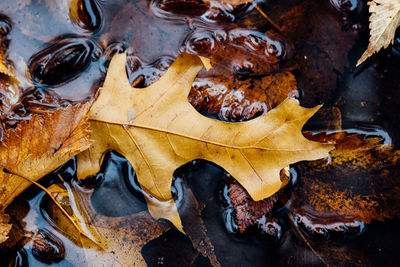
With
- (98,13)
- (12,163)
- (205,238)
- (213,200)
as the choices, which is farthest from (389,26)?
(12,163)

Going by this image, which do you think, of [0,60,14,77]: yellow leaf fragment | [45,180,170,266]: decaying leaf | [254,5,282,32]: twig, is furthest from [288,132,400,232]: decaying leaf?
[0,60,14,77]: yellow leaf fragment

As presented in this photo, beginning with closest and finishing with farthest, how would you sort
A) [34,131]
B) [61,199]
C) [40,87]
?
[34,131], [61,199], [40,87]

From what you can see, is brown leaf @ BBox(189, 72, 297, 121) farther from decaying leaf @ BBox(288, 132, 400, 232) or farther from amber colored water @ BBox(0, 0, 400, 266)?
decaying leaf @ BBox(288, 132, 400, 232)

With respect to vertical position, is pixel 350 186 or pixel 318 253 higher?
pixel 350 186

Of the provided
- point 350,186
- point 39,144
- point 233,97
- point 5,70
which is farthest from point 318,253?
point 5,70

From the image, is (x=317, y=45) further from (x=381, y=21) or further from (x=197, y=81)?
(x=197, y=81)

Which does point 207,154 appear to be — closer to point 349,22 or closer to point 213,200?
point 213,200

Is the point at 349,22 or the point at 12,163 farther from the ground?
the point at 349,22

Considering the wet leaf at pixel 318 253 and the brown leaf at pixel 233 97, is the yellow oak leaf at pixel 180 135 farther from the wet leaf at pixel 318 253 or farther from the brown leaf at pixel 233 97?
the wet leaf at pixel 318 253
